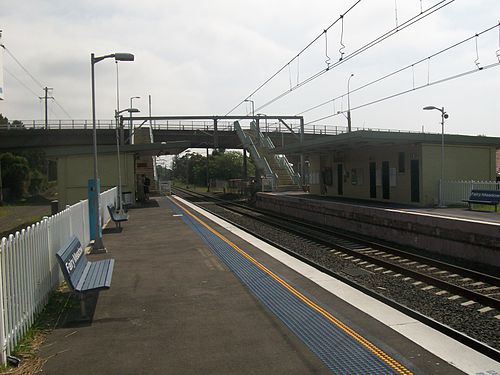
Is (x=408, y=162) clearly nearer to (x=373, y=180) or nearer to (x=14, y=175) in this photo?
(x=373, y=180)

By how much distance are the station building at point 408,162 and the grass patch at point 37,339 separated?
15.2m

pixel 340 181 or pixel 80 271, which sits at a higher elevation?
pixel 340 181

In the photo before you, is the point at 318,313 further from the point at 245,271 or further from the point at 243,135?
the point at 243,135

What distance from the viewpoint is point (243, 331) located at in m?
5.41

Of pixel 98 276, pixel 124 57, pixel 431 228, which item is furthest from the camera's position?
pixel 431 228

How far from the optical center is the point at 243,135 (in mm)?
49031

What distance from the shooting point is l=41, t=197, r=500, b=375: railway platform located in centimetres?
446

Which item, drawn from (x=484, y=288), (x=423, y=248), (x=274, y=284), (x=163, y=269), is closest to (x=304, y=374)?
(x=274, y=284)

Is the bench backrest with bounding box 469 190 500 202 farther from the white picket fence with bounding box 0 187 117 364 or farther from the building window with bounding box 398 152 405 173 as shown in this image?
the white picket fence with bounding box 0 187 117 364

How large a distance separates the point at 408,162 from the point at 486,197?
4.94 metres

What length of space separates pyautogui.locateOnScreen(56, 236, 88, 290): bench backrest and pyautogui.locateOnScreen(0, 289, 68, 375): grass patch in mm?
509

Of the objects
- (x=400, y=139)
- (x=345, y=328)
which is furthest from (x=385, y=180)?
(x=345, y=328)

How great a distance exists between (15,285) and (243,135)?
1751 inches

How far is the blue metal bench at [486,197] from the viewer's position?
1690 centimetres
